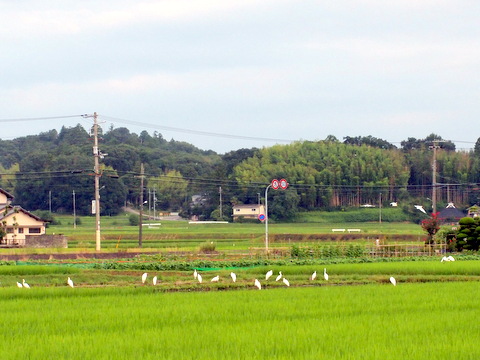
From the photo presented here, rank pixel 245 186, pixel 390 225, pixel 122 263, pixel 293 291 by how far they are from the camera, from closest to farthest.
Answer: pixel 293 291 → pixel 122 263 → pixel 390 225 → pixel 245 186

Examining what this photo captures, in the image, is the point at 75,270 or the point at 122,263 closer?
the point at 75,270

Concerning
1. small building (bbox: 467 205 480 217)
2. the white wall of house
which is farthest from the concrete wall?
small building (bbox: 467 205 480 217)

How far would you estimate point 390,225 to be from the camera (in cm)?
7594

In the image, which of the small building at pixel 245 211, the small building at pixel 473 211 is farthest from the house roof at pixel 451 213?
the small building at pixel 245 211

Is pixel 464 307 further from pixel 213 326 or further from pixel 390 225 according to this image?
pixel 390 225

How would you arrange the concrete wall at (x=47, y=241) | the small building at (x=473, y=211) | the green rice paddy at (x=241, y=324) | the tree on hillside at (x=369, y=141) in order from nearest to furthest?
the green rice paddy at (x=241, y=324)
the concrete wall at (x=47, y=241)
the small building at (x=473, y=211)
the tree on hillside at (x=369, y=141)

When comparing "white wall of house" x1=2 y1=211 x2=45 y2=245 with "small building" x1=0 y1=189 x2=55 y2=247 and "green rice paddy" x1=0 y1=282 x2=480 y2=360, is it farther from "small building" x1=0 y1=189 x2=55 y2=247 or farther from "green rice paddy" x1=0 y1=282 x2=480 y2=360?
"green rice paddy" x1=0 y1=282 x2=480 y2=360

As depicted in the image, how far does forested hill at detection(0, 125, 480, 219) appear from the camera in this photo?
84.9 meters

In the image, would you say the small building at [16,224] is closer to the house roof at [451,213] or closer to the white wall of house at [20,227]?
the white wall of house at [20,227]

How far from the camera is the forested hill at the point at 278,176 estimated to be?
84.9m

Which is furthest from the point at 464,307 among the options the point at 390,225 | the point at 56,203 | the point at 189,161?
the point at 189,161

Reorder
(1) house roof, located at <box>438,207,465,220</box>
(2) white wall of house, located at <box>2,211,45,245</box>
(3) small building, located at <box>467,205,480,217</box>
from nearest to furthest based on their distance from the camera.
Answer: (2) white wall of house, located at <box>2,211,45,245</box>
(3) small building, located at <box>467,205,480,217</box>
(1) house roof, located at <box>438,207,465,220</box>

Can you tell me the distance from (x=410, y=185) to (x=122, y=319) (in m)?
78.1

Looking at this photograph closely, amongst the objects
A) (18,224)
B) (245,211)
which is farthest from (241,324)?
(245,211)
